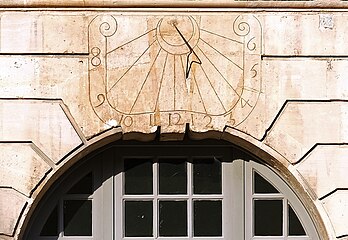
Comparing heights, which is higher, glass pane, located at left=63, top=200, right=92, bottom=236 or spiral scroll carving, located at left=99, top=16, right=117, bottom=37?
spiral scroll carving, located at left=99, top=16, right=117, bottom=37

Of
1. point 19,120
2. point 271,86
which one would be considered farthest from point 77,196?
point 271,86

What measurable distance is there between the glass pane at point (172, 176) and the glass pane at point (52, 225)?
0.87 metres

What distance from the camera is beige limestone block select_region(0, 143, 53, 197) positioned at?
531 centimetres

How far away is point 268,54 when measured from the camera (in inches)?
213

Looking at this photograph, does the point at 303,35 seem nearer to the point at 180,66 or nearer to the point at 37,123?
the point at 180,66

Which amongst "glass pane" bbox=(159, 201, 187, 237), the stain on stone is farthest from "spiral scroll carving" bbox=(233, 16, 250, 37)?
"glass pane" bbox=(159, 201, 187, 237)

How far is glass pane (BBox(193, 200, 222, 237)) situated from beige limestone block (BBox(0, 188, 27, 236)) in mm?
1401

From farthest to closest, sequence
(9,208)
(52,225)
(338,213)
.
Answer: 1. (52,225)
2. (338,213)
3. (9,208)

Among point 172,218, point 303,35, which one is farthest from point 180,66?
point 172,218

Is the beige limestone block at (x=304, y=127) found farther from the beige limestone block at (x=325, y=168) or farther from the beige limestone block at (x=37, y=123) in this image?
the beige limestone block at (x=37, y=123)

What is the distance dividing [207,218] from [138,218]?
1.84 ft

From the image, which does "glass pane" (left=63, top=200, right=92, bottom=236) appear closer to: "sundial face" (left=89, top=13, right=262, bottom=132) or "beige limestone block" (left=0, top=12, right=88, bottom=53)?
"sundial face" (left=89, top=13, right=262, bottom=132)

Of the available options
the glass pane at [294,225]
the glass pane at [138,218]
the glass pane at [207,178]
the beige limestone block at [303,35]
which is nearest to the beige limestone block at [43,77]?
the glass pane at [138,218]

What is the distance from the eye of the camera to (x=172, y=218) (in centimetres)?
573
